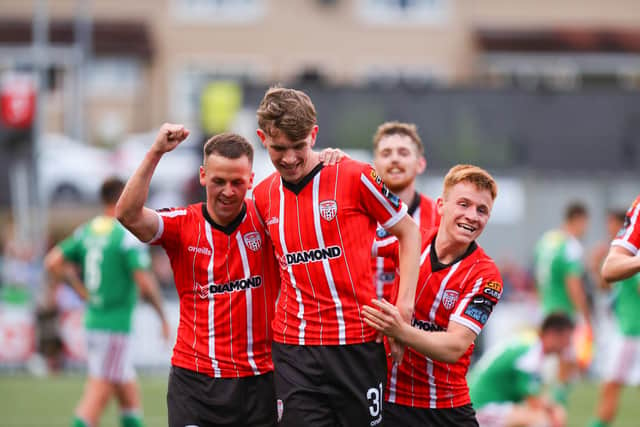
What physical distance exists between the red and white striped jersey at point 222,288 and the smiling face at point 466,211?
935 mm

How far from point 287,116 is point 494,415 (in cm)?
399

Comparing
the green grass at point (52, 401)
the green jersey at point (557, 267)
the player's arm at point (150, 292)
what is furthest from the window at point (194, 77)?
the player's arm at point (150, 292)

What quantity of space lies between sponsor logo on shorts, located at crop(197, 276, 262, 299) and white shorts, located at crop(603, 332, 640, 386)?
19.5 ft

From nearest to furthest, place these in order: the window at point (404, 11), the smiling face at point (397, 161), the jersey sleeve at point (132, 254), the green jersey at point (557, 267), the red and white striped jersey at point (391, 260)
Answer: the red and white striped jersey at point (391, 260) < the smiling face at point (397, 161) < the jersey sleeve at point (132, 254) < the green jersey at point (557, 267) < the window at point (404, 11)

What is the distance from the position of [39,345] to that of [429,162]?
349 inches

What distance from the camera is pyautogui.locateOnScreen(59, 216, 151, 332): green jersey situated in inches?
348

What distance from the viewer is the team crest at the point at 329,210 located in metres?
4.90

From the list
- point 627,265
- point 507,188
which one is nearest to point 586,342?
point 627,265

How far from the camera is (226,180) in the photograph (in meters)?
5.01

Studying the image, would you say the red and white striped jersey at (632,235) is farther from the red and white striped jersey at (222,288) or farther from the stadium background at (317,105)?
the stadium background at (317,105)

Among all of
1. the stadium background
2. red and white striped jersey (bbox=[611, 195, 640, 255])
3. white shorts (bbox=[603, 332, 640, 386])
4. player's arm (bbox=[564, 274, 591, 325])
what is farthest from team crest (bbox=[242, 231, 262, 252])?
player's arm (bbox=[564, 274, 591, 325])

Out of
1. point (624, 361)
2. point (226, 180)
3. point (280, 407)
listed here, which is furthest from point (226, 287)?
point (624, 361)

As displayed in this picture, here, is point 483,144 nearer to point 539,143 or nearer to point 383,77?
point 539,143

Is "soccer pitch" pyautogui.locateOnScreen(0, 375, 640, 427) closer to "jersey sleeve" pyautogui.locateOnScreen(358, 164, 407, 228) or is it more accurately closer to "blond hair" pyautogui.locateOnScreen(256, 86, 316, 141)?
"jersey sleeve" pyautogui.locateOnScreen(358, 164, 407, 228)
